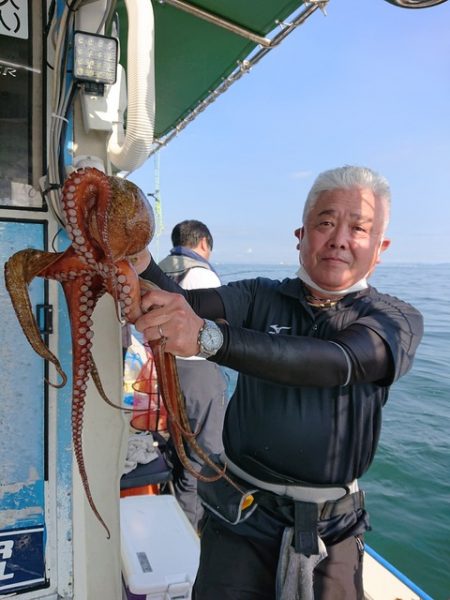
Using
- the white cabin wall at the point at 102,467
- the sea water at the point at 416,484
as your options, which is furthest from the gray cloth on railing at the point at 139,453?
the sea water at the point at 416,484

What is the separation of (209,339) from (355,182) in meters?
1.03

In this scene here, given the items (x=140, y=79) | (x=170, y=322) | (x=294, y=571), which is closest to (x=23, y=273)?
(x=170, y=322)

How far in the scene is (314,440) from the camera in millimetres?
1805

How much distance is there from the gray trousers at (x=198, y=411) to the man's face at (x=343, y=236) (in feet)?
7.29

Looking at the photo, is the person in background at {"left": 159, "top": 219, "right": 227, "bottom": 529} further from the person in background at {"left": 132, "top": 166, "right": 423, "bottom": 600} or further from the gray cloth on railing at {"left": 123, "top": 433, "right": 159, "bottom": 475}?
the person in background at {"left": 132, "top": 166, "right": 423, "bottom": 600}

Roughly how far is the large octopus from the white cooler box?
1.81 metres

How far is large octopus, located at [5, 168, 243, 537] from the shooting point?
38.6 inches

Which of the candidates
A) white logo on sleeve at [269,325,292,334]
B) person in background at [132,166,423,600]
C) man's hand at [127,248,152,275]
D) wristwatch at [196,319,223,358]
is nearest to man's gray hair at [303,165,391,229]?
person in background at [132,166,423,600]

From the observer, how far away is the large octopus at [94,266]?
981 millimetres

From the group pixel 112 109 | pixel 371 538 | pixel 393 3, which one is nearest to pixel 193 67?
pixel 112 109

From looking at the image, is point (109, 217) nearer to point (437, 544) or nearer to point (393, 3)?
point (393, 3)

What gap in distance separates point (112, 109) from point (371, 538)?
19.9ft

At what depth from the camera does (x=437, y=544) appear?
544cm

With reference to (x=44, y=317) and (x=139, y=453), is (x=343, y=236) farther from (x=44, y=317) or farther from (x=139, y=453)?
(x=139, y=453)
